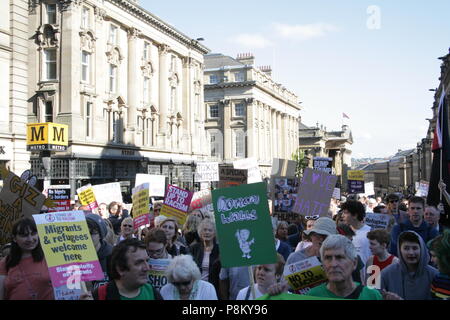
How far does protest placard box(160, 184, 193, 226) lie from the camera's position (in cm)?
1092

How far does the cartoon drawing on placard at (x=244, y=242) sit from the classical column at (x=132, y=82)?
3349 cm

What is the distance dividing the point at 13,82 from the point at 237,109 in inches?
1799

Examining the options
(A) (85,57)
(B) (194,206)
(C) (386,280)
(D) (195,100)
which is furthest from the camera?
(D) (195,100)

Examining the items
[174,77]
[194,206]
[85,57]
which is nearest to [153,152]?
[174,77]

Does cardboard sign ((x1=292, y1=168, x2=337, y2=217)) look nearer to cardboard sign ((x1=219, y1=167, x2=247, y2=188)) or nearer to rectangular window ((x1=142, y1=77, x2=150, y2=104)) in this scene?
cardboard sign ((x1=219, y1=167, x2=247, y2=188))

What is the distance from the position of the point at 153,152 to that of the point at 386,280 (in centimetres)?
3689

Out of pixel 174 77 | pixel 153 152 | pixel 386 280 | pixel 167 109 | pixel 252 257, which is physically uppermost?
pixel 174 77

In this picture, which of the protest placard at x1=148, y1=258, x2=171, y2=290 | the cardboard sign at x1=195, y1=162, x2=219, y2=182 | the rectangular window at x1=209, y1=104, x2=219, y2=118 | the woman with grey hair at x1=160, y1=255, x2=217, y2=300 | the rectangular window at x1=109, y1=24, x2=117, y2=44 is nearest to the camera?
the woman with grey hair at x1=160, y1=255, x2=217, y2=300

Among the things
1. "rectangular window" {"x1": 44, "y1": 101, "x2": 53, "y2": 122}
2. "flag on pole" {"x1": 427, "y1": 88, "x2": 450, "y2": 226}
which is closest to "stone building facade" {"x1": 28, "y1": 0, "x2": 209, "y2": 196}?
"rectangular window" {"x1": 44, "y1": 101, "x2": 53, "y2": 122}

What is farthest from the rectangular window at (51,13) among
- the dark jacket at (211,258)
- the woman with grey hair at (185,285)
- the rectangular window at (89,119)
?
the woman with grey hair at (185,285)

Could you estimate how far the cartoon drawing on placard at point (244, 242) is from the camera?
480 centimetres

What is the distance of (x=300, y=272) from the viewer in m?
4.91
